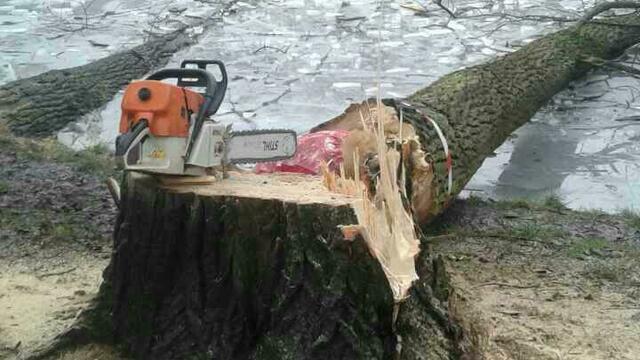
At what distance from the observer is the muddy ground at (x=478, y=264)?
2.89 metres

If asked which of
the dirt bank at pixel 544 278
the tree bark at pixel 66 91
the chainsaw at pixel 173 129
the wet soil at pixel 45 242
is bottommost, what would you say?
the dirt bank at pixel 544 278

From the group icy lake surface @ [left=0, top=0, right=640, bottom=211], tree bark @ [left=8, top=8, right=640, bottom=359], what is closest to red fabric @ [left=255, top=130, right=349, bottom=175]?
tree bark @ [left=8, top=8, right=640, bottom=359]

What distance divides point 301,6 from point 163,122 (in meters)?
5.62

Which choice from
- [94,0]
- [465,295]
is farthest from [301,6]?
[465,295]

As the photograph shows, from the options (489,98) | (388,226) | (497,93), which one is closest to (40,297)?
(388,226)

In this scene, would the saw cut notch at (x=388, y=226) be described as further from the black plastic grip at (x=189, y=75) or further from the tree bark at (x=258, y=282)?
the black plastic grip at (x=189, y=75)

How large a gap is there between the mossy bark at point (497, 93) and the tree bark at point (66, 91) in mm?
2532

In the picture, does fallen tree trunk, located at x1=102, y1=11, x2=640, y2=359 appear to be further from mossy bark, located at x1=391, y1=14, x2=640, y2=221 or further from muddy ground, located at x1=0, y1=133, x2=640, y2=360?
mossy bark, located at x1=391, y1=14, x2=640, y2=221

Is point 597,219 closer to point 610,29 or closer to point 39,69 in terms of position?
point 610,29

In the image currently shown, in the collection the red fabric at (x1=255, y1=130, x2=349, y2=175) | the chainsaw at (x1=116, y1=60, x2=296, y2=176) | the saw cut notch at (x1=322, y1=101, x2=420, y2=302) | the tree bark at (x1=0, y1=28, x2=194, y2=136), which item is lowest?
the tree bark at (x1=0, y1=28, x2=194, y2=136)

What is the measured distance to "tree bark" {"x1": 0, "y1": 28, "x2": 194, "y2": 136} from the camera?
5.50 meters

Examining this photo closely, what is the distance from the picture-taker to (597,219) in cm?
435

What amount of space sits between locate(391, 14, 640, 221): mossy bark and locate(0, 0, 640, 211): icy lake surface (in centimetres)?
26

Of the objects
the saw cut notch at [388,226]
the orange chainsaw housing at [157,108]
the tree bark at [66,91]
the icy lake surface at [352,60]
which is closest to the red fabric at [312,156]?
the saw cut notch at [388,226]
